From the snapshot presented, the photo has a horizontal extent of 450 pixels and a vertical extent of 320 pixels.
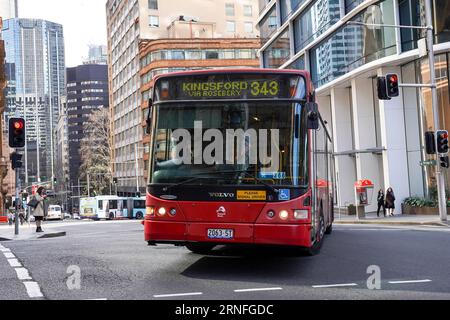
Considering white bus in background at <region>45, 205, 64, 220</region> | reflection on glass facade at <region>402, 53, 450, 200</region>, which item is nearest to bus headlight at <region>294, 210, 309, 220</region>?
Result: reflection on glass facade at <region>402, 53, 450, 200</region>

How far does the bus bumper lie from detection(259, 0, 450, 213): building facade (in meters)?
18.9

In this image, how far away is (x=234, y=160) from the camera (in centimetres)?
885

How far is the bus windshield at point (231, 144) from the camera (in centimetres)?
882

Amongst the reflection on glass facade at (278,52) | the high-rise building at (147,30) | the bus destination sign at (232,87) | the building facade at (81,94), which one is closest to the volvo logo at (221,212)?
the bus destination sign at (232,87)

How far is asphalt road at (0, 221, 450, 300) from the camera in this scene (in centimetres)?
753

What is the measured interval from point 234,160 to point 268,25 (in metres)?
44.0

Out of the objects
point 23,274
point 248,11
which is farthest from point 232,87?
point 248,11

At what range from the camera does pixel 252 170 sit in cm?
881

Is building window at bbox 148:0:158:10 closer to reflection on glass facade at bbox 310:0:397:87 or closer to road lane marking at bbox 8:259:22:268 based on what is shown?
reflection on glass facade at bbox 310:0:397:87

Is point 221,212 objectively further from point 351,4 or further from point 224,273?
point 351,4
